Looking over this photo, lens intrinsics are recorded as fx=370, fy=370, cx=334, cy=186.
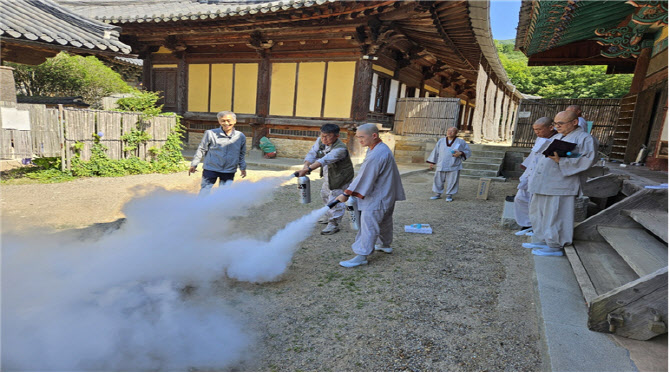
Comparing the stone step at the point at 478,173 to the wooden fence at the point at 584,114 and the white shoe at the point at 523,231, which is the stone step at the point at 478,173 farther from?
the white shoe at the point at 523,231

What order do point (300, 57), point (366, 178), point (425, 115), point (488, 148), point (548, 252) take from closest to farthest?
point (366, 178) → point (548, 252) → point (488, 148) → point (300, 57) → point (425, 115)

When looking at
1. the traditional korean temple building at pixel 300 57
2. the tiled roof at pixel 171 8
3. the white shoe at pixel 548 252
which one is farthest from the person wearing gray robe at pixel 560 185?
the tiled roof at pixel 171 8

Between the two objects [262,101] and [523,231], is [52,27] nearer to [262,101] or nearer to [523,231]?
[262,101]

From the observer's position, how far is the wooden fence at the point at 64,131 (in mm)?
7801

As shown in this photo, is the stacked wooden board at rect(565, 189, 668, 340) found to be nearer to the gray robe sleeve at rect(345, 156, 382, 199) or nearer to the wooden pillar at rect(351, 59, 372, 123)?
the gray robe sleeve at rect(345, 156, 382, 199)

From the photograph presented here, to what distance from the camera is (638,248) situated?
358cm

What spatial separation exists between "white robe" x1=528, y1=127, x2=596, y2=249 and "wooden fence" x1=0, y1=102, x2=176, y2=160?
9408mm

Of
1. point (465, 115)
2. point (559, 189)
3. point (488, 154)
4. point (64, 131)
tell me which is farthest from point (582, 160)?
point (465, 115)

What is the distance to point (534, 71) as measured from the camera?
35750 millimetres

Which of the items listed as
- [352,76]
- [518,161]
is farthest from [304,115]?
[518,161]

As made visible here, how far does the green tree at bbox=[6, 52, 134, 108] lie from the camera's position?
13.8 metres

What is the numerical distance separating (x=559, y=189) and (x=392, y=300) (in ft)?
7.68

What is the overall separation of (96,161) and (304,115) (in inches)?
256

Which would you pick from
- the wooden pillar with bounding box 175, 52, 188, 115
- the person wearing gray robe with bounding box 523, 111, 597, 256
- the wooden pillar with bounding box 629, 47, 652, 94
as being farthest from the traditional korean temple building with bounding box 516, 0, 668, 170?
the wooden pillar with bounding box 175, 52, 188, 115
